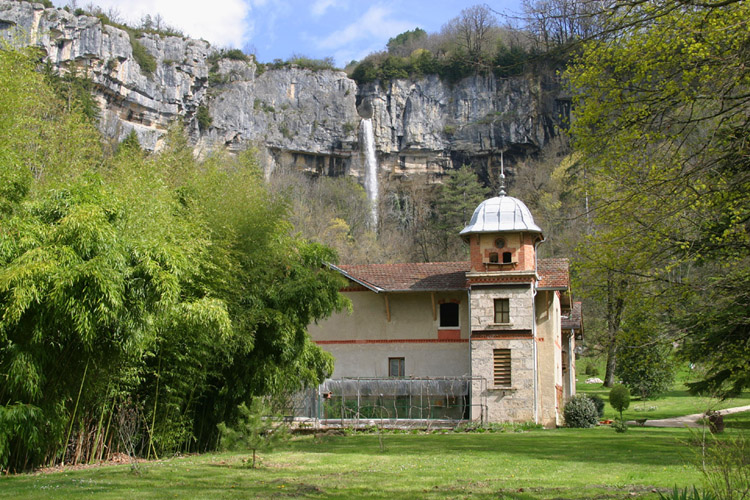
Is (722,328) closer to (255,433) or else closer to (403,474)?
(403,474)

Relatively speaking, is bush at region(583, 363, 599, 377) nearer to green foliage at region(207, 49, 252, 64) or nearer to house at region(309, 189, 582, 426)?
house at region(309, 189, 582, 426)

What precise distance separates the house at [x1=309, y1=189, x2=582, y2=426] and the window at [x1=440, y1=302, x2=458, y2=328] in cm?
4

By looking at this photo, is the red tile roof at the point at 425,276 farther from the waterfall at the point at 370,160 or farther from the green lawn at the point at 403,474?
the waterfall at the point at 370,160

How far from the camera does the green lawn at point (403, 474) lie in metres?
8.91

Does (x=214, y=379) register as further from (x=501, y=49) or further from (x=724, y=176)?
(x=501, y=49)

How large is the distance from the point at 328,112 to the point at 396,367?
2123 inches

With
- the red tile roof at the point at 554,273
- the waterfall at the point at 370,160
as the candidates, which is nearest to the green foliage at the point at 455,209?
the waterfall at the point at 370,160

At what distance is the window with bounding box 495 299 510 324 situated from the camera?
24.2 m

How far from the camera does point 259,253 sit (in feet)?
54.5

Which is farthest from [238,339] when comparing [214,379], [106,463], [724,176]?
[724,176]

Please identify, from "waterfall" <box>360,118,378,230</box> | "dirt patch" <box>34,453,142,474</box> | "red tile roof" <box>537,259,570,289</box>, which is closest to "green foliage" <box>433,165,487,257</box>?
"waterfall" <box>360,118,378,230</box>

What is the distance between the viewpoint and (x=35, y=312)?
10438mm

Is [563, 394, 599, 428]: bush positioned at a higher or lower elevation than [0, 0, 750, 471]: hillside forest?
lower

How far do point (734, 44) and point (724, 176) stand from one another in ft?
5.99
